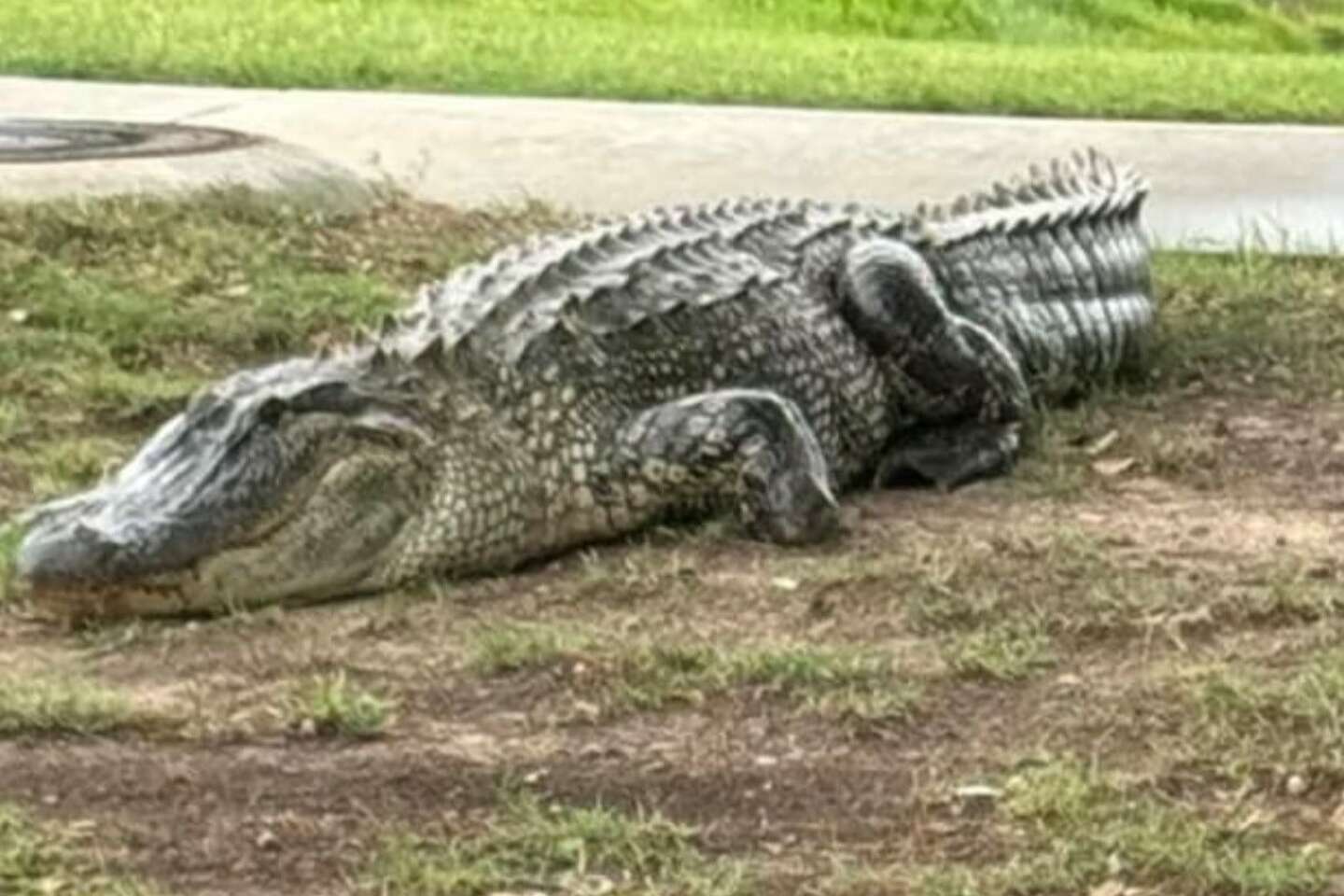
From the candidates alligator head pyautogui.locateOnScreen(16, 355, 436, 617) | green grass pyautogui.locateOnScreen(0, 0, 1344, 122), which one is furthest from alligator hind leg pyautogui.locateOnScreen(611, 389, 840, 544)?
green grass pyautogui.locateOnScreen(0, 0, 1344, 122)

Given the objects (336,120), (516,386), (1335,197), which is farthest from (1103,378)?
(336,120)

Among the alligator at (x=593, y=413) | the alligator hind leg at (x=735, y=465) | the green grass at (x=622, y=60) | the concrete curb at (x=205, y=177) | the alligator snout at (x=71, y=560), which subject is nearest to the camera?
the alligator snout at (x=71, y=560)

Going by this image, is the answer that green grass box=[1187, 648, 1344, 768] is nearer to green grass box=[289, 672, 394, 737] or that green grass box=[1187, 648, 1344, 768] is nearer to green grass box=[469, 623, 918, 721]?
green grass box=[469, 623, 918, 721]

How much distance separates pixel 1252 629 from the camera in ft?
15.3

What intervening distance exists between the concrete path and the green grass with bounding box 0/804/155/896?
517 cm

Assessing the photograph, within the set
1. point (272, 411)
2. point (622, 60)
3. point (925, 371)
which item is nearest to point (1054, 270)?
point (925, 371)

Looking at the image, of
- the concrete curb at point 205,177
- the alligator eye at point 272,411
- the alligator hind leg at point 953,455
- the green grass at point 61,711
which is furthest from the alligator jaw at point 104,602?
the concrete curb at point 205,177

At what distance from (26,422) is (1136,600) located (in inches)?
100

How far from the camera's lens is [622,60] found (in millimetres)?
12289

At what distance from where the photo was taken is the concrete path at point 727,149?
29.8 ft

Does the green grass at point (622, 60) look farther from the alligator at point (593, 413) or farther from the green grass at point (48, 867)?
the green grass at point (48, 867)

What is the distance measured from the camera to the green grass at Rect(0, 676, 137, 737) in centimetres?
425

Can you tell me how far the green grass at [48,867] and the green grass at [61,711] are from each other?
1.32 ft

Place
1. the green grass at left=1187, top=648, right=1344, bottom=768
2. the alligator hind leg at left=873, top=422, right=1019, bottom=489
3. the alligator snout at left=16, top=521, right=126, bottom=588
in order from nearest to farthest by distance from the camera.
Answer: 1. the green grass at left=1187, top=648, right=1344, bottom=768
2. the alligator snout at left=16, top=521, right=126, bottom=588
3. the alligator hind leg at left=873, top=422, right=1019, bottom=489
